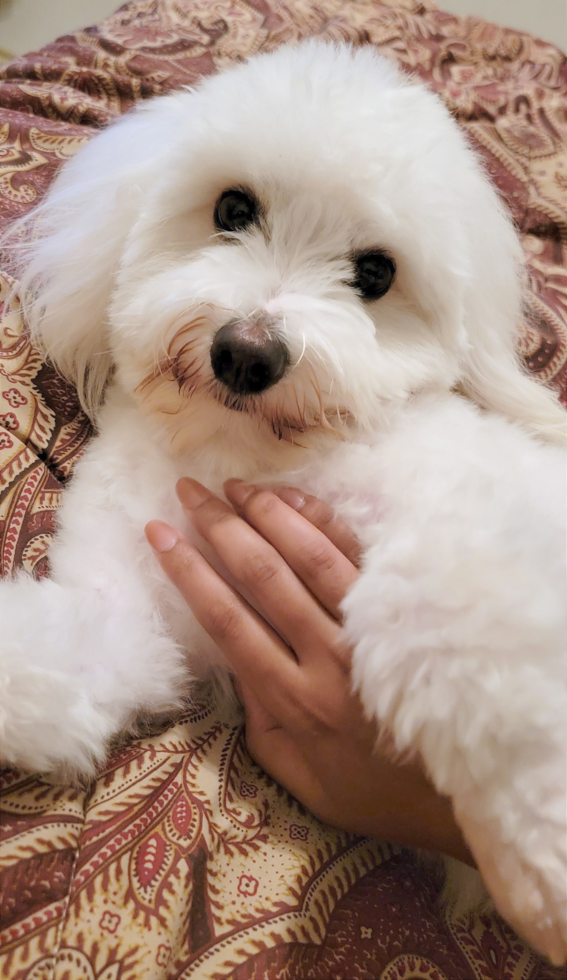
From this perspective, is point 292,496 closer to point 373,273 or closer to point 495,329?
point 373,273

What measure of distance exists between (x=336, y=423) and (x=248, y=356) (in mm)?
162

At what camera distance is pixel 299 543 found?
79cm

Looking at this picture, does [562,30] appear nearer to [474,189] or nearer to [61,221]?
[474,189]

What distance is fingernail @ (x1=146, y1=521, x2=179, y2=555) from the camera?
2.72 feet

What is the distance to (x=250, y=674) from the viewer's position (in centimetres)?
77

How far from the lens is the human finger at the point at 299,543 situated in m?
0.76

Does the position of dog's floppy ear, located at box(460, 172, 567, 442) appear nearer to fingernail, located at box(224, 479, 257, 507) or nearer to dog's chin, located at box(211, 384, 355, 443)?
dog's chin, located at box(211, 384, 355, 443)

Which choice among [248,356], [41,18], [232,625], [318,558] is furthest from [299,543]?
[41,18]

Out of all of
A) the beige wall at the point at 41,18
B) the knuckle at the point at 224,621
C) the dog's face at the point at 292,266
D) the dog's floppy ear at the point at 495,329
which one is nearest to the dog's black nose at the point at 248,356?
the dog's face at the point at 292,266

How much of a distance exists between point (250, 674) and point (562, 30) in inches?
139

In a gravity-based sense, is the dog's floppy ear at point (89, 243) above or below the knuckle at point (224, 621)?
above

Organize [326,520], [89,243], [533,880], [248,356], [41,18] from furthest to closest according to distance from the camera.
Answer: [41,18] < [89,243] < [326,520] < [248,356] < [533,880]

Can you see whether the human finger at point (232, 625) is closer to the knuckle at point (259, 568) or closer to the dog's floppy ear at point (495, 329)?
the knuckle at point (259, 568)

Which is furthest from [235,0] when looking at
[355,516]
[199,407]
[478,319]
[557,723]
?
[557,723]
